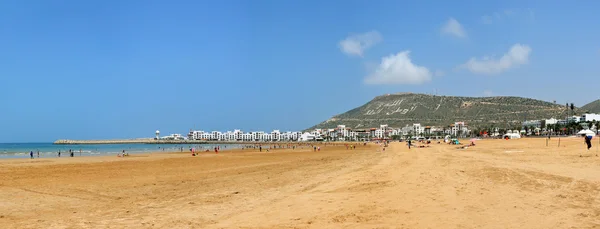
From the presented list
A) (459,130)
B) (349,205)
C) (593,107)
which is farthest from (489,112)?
(349,205)

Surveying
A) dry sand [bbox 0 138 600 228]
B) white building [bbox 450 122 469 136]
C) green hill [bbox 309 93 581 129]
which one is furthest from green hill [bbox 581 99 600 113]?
dry sand [bbox 0 138 600 228]

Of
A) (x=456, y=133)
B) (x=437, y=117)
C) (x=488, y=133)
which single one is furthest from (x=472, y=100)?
(x=488, y=133)

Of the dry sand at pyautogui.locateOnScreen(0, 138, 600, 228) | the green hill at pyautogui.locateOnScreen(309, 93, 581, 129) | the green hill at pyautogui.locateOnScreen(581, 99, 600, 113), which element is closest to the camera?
the dry sand at pyautogui.locateOnScreen(0, 138, 600, 228)

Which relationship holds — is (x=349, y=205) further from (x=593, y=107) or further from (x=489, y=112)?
(x=593, y=107)

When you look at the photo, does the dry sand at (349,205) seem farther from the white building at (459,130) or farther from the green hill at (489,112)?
the green hill at (489,112)

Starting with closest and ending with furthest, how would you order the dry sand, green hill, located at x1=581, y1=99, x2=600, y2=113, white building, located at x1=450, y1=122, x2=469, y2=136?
the dry sand, white building, located at x1=450, y1=122, x2=469, y2=136, green hill, located at x1=581, y1=99, x2=600, y2=113

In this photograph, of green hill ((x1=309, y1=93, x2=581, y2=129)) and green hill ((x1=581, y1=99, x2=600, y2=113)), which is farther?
green hill ((x1=581, y1=99, x2=600, y2=113))

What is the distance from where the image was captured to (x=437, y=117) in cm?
18700

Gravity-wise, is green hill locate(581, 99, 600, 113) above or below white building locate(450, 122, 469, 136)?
above

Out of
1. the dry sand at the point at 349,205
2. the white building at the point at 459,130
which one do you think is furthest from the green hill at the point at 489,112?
the dry sand at the point at 349,205

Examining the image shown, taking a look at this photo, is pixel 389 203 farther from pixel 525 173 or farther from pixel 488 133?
pixel 488 133

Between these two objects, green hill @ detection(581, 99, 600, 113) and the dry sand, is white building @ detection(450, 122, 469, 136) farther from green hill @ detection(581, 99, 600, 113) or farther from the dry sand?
the dry sand

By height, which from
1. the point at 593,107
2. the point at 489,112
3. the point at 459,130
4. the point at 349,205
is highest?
the point at 593,107

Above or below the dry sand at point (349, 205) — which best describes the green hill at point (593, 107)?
above
